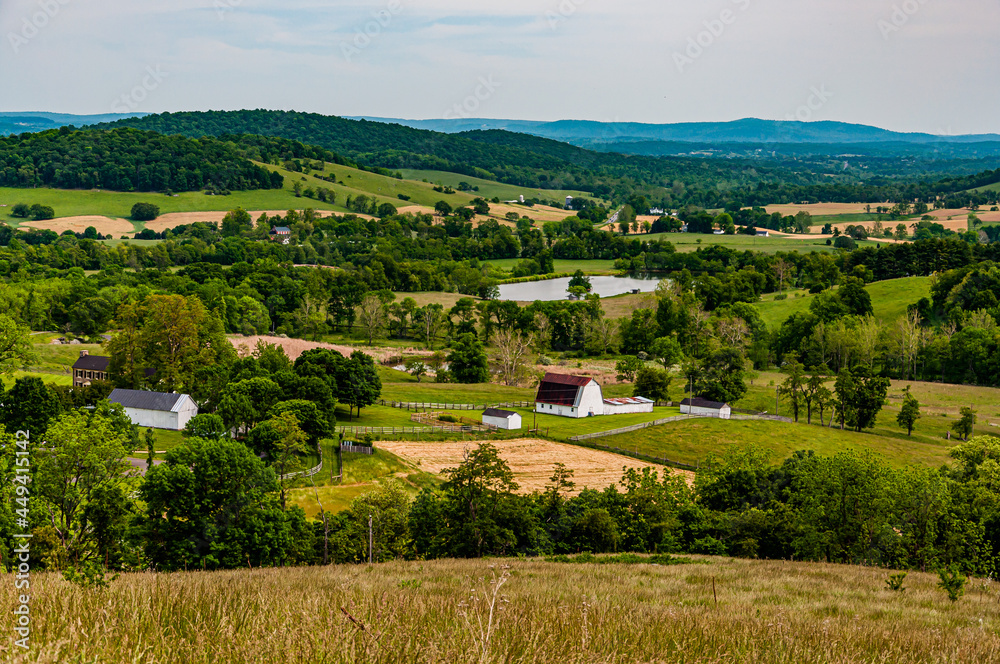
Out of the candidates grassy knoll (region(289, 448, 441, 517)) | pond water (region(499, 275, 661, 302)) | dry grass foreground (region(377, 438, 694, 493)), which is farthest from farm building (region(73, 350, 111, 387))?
pond water (region(499, 275, 661, 302))

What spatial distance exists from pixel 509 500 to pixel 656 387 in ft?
161

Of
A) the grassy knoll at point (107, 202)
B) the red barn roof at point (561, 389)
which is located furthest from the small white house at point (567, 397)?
the grassy knoll at point (107, 202)

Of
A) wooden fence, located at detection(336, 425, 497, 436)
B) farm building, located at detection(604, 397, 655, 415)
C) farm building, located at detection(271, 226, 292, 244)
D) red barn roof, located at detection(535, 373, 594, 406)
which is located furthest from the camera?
farm building, located at detection(271, 226, 292, 244)

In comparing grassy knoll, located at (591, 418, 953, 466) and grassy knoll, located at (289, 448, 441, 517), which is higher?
grassy knoll, located at (289, 448, 441, 517)

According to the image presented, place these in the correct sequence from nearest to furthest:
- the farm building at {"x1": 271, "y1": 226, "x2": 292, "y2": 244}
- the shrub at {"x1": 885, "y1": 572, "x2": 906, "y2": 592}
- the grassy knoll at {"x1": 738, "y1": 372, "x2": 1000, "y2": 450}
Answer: the shrub at {"x1": 885, "y1": 572, "x2": 906, "y2": 592} < the grassy knoll at {"x1": 738, "y1": 372, "x2": 1000, "y2": 450} < the farm building at {"x1": 271, "y1": 226, "x2": 292, "y2": 244}

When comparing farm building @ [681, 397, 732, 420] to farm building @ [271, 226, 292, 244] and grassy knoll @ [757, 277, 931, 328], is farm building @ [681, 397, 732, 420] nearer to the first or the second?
grassy knoll @ [757, 277, 931, 328]

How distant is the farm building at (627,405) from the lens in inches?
2908

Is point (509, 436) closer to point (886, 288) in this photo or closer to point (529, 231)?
point (886, 288)

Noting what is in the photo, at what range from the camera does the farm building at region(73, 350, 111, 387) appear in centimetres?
6366

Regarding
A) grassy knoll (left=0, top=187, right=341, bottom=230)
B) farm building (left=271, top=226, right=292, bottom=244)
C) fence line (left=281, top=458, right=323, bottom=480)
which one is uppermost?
grassy knoll (left=0, top=187, right=341, bottom=230)

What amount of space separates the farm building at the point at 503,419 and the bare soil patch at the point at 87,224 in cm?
12536

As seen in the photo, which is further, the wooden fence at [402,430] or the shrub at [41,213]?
the shrub at [41,213]

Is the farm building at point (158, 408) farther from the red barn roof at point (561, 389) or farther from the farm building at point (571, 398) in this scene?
the red barn roof at point (561, 389)

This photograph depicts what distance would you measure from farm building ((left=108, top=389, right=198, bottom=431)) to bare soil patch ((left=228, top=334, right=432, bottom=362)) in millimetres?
30328
